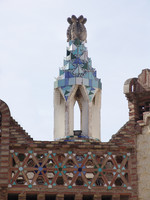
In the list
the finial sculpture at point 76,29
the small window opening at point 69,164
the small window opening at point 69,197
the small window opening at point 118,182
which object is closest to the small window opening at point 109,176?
the small window opening at point 118,182

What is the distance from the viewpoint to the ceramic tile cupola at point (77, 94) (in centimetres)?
2614

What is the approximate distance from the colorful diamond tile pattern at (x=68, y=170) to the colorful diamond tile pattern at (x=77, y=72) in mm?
2811

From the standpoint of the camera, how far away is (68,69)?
1047 inches

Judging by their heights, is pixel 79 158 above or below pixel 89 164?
above

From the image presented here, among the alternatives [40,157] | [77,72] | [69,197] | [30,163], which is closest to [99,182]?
[69,197]

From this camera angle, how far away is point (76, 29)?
27.4m

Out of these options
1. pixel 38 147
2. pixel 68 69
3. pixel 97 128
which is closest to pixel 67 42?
pixel 68 69

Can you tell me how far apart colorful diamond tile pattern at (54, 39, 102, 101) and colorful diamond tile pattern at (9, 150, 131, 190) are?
281 centimetres

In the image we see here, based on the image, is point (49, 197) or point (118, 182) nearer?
point (49, 197)

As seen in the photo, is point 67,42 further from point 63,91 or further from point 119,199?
point 119,199

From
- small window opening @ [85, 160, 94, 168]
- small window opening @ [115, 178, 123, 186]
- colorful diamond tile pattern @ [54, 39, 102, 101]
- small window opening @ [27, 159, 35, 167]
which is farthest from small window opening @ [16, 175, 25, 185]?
colorful diamond tile pattern @ [54, 39, 102, 101]

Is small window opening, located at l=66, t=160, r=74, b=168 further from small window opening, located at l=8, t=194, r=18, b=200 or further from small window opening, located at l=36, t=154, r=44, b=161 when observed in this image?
small window opening, located at l=8, t=194, r=18, b=200

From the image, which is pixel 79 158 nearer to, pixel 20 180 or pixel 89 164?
pixel 89 164

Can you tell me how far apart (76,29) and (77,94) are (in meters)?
2.48
